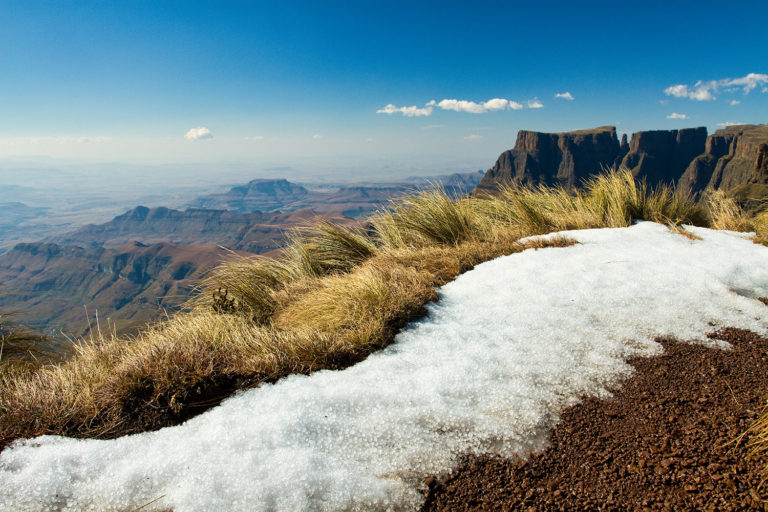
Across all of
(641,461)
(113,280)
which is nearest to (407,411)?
(641,461)

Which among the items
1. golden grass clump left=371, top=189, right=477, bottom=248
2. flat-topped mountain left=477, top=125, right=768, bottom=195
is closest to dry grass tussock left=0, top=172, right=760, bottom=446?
golden grass clump left=371, top=189, right=477, bottom=248

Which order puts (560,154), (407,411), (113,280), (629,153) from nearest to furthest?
(407,411) → (629,153) → (560,154) → (113,280)

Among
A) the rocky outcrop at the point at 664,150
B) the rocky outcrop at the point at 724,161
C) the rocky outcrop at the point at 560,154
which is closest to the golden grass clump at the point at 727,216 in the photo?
the rocky outcrop at the point at 724,161

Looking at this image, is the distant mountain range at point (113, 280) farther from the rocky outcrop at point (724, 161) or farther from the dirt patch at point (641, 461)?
the dirt patch at point (641, 461)

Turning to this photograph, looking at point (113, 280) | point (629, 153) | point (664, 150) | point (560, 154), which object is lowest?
point (113, 280)

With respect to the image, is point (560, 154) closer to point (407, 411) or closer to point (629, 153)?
point (629, 153)

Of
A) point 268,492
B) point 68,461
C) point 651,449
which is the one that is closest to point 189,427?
point 68,461

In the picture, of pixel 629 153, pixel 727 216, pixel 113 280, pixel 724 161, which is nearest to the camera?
pixel 727 216
